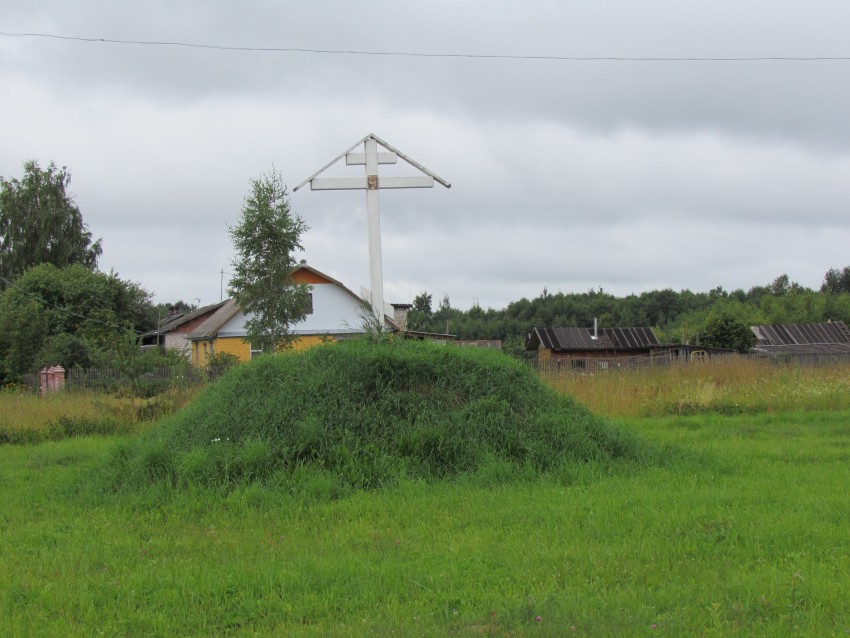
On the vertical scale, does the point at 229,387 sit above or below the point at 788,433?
above

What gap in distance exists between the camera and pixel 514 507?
748cm

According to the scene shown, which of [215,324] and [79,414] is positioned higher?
[215,324]

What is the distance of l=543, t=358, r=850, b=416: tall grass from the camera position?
16922 millimetres

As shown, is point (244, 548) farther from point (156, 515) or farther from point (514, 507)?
point (514, 507)

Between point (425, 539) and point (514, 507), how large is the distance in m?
1.21

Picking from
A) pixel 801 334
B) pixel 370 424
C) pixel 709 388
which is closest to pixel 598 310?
pixel 801 334

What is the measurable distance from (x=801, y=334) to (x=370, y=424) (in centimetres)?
4658

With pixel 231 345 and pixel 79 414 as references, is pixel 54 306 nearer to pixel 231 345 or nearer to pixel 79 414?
pixel 231 345

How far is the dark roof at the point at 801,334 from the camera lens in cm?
4819

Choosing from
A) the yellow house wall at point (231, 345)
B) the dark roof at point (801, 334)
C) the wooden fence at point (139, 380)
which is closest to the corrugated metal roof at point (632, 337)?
the dark roof at point (801, 334)

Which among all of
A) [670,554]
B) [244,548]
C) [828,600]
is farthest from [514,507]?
[828,600]

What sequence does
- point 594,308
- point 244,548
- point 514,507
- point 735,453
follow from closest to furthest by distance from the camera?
point 244,548, point 514,507, point 735,453, point 594,308

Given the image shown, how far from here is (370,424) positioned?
30.9 feet

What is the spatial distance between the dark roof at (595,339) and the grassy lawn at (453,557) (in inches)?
1504
